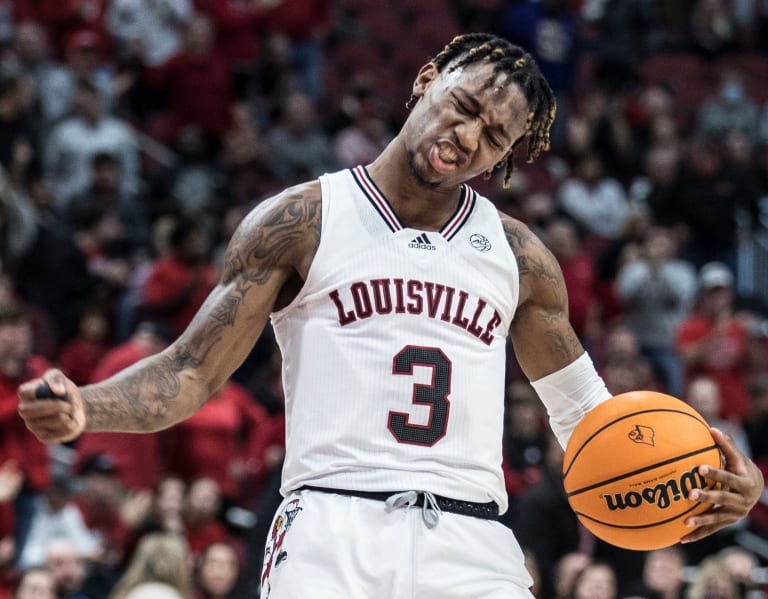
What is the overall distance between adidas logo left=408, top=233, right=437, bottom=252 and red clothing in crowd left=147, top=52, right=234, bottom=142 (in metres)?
9.07

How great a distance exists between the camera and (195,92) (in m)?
12.9

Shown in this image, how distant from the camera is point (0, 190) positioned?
33.8 ft

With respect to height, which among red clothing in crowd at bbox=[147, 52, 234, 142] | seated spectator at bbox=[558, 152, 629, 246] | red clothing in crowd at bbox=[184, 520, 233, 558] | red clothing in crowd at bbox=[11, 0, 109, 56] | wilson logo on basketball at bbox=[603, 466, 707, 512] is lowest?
wilson logo on basketball at bbox=[603, 466, 707, 512]

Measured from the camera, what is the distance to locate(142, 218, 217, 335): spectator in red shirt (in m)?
9.91

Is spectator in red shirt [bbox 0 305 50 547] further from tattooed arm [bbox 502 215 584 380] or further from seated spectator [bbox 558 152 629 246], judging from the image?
seated spectator [bbox 558 152 629 246]

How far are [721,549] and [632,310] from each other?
8.96 feet

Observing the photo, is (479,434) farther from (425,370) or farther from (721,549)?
(721,549)

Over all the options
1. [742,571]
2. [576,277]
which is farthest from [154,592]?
[576,277]

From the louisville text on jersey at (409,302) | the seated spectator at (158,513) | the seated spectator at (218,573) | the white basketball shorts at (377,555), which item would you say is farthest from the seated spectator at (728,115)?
the white basketball shorts at (377,555)

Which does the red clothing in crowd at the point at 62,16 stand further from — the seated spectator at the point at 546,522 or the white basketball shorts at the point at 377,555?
the white basketball shorts at the point at 377,555

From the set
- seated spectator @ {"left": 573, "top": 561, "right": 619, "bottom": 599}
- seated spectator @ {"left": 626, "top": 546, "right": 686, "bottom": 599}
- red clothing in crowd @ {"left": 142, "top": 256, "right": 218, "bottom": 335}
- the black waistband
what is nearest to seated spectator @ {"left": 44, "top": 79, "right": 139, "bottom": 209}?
red clothing in crowd @ {"left": 142, "top": 256, "right": 218, "bottom": 335}

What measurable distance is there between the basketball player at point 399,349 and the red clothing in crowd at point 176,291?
5757 millimetres

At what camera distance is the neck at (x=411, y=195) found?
4.23m

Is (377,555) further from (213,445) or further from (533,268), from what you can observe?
(213,445)
